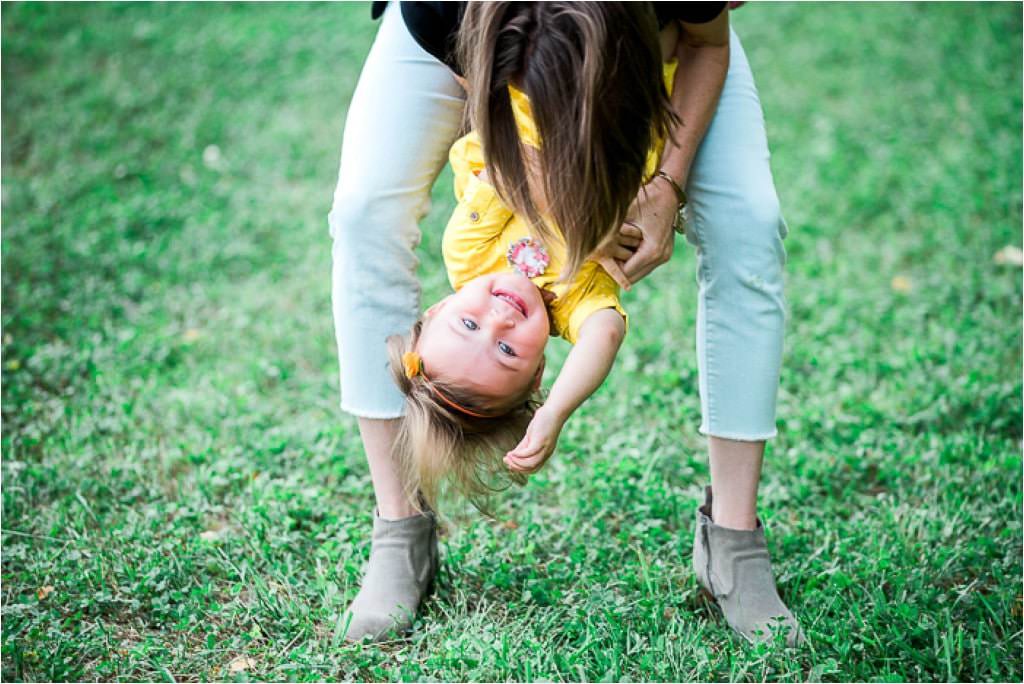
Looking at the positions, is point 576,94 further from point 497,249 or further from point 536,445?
point 536,445

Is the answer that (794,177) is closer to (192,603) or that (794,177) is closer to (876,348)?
(876,348)

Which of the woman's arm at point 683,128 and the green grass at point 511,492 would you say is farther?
the green grass at point 511,492

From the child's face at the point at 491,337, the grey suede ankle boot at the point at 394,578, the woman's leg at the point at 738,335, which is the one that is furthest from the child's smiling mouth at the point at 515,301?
the grey suede ankle boot at the point at 394,578

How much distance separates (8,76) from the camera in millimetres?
5230

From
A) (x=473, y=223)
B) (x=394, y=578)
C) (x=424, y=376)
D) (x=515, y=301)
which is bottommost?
(x=394, y=578)

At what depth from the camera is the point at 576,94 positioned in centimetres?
156

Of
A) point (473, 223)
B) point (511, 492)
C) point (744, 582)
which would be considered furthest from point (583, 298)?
point (511, 492)

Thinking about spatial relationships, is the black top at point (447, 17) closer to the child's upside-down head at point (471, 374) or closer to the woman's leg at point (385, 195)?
the woman's leg at point (385, 195)

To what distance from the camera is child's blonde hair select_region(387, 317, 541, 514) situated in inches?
74.7

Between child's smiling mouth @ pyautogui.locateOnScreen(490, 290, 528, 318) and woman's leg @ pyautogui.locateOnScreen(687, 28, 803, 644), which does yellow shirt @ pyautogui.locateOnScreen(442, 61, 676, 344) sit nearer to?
child's smiling mouth @ pyautogui.locateOnScreen(490, 290, 528, 318)

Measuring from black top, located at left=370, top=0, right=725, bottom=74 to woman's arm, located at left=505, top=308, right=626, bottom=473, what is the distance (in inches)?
22.4

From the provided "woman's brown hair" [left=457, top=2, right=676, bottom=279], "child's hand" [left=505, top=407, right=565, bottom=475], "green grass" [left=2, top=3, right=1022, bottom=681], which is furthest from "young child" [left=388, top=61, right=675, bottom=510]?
"green grass" [left=2, top=3, right=1022, bottom=681]

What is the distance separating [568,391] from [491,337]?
18cm

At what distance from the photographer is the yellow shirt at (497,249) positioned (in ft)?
6.18
